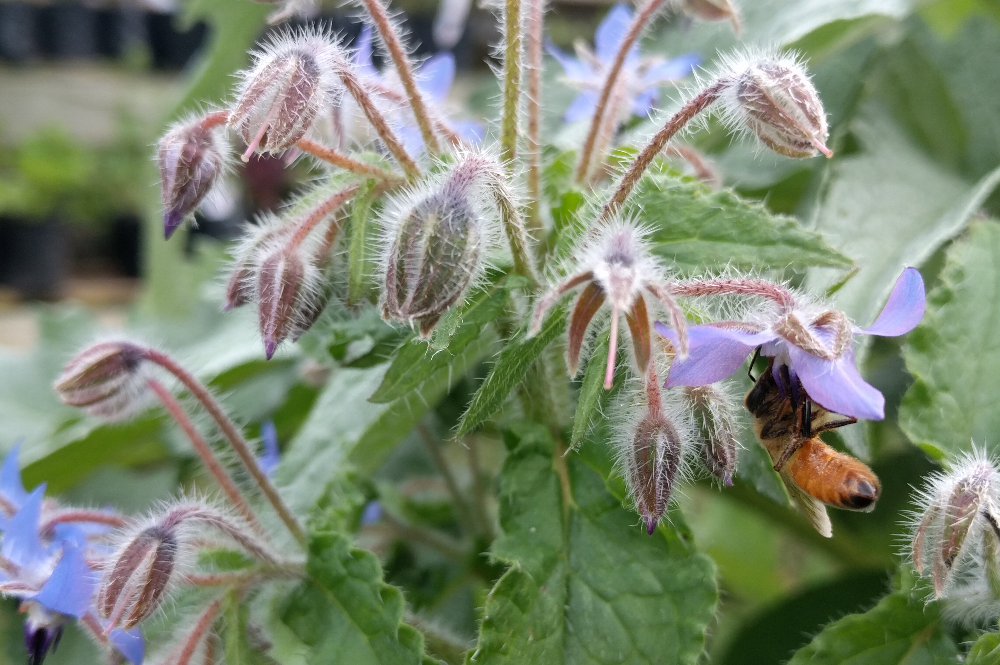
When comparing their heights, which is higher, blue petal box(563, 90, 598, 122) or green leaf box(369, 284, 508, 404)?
blue petal box(563, 90, 598, 122)

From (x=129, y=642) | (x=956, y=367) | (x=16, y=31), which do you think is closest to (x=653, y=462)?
(x=956, y=367)

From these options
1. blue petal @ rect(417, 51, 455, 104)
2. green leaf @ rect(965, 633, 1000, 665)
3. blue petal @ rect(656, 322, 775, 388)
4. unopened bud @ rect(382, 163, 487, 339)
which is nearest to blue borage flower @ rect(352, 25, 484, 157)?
blue petal @ rect(417, 51, 455, 104)

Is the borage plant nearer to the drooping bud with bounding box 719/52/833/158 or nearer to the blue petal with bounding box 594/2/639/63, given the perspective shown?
the drooping bud with bounding box 719/52/833/158

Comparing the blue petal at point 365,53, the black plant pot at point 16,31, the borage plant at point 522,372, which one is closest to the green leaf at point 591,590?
the borage plant at point 522,372

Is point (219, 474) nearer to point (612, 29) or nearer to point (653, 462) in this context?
point (653, 462)

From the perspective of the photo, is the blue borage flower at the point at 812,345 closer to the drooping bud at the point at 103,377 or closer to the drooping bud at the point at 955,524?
the drooping bud at the point at 955,524

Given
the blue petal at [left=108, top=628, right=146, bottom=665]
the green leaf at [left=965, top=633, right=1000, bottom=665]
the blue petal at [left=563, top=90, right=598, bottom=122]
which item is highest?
the blue petal at [left=563, top=90, right=598, bottom=122]

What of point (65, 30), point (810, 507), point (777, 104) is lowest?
point (65, 30)
